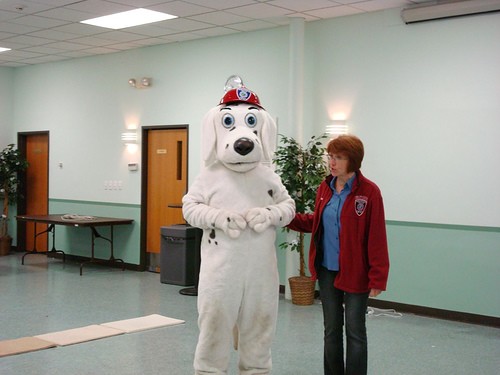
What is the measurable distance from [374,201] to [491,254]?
2.97 m

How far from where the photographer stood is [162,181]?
875cm

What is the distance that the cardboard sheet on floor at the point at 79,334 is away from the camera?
201 inches

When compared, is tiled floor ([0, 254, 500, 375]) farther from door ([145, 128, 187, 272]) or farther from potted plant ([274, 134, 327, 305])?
door ([145, 128, 187, 272])

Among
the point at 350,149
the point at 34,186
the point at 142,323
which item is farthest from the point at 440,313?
the point at 34,186

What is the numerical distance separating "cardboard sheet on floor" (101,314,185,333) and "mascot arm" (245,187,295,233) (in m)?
2.49

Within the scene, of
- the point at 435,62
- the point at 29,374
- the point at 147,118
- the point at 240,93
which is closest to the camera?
the point at 240,93

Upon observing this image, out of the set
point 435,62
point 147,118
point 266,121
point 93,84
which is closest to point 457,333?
point 435,62

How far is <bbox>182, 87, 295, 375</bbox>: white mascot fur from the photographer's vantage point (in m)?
3.30

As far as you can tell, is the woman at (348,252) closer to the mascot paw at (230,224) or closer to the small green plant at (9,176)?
the mascot paw at (230,224)

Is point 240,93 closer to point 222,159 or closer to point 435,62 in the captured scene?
point 222,159

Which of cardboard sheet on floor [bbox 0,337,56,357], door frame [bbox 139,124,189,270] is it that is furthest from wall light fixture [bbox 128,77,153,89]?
cardboard sheet on floor [bbox 0,337,56,357]

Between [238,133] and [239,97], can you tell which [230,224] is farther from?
[239,97]

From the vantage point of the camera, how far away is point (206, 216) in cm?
330

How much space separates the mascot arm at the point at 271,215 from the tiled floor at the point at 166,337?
55.3 inches
